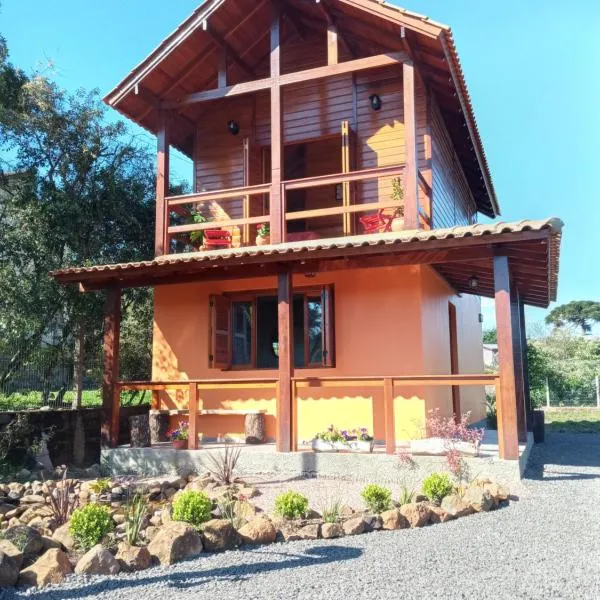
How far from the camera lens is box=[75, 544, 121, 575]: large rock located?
4.30 m

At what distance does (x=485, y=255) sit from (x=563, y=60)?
113 feet

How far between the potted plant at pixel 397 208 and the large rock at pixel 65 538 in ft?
21.3

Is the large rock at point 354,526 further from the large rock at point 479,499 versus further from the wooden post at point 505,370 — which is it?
the wooden post at point 505,370

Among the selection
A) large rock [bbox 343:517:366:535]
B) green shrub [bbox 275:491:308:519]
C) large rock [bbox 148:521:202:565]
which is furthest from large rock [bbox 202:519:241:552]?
large rock [bbox 343:517:366:535]

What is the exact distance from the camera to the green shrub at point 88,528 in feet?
15.9

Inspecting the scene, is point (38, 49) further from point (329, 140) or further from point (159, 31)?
point (159, 31)

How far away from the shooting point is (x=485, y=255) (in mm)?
8164

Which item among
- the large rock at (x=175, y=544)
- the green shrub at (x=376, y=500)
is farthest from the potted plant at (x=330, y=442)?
the large rock at (x=175, y=544)

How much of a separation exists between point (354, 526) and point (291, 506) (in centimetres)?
63

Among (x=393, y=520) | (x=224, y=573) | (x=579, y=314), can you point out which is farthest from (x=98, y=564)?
(x=579, y=314)

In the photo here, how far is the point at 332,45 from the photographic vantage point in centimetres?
1015

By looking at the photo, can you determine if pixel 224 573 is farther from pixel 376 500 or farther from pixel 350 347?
pixel 350 347

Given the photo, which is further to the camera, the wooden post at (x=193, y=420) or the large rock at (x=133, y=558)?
the wooden post at (x=193, y=420)

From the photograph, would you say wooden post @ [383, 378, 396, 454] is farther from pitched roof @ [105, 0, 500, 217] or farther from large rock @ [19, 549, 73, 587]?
pitched roof @ [105, 0, 500, 217]
